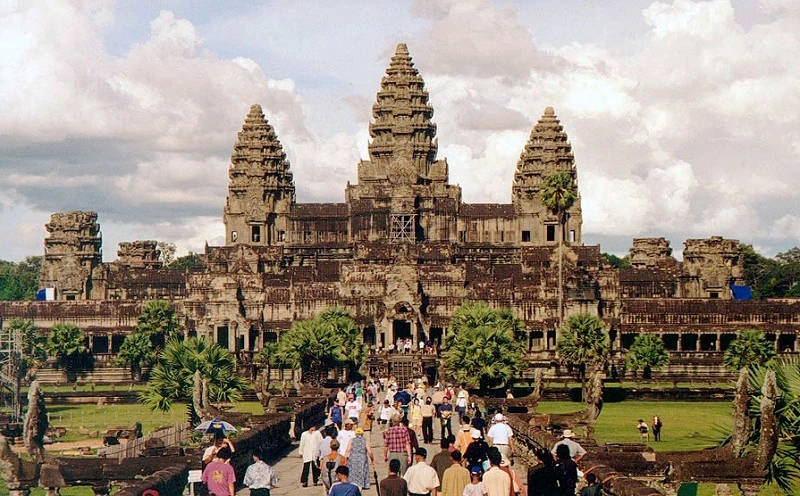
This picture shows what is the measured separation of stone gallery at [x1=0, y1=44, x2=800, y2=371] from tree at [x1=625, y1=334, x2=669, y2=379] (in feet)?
16.7

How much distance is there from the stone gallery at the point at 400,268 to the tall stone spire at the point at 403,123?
0.21 metres

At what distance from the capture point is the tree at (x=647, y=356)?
124m

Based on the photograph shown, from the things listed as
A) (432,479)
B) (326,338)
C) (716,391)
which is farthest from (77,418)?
(432,479)

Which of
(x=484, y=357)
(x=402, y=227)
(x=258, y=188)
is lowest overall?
(x=484, y=357)

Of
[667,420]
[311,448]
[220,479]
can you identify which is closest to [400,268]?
[667,420]

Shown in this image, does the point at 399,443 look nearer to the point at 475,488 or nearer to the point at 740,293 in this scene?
the point at 475,488

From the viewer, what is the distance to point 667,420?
3450 inches

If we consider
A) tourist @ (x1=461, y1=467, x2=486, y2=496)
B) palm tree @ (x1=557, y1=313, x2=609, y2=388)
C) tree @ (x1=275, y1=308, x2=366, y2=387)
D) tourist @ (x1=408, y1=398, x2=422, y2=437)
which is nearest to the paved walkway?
tourist @ (x1=408, y1=398, x2=422, y2=437)

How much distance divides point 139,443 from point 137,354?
75.3 metres

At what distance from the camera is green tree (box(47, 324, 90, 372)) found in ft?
437

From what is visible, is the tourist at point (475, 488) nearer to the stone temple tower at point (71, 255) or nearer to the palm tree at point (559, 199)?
the palm tree at point (559, 199)

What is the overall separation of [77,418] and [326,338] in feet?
71.9

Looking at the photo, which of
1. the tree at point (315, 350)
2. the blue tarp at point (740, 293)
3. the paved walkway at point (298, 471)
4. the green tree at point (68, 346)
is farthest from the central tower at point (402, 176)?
the paved walkway at point (298, 471)

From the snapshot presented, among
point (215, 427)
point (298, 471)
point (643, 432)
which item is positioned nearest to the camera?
point (298, 471)
